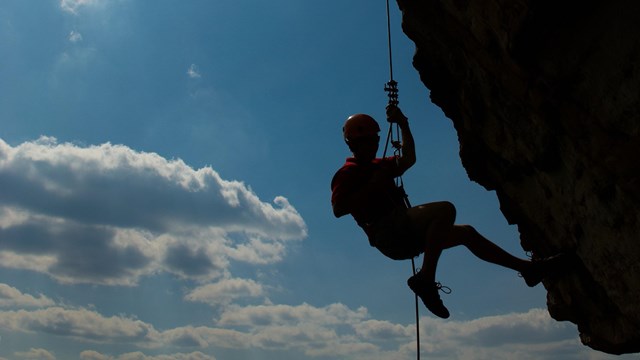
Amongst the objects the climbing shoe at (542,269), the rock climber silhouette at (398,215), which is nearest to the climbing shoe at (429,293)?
the rock climber silhouette at (398,215)

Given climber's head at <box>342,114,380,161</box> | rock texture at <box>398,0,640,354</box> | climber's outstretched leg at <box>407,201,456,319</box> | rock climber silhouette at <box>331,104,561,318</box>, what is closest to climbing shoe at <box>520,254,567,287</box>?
rock climber silhouette at <box>331,104,561,318</box>

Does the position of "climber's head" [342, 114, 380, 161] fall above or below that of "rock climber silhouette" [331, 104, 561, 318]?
above

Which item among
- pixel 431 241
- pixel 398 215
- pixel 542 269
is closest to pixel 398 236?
pixel 398 215

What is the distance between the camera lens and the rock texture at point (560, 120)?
500 centimetres

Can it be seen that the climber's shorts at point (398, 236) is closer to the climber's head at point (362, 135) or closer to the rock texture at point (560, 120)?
the climber's head at point (362, 135)

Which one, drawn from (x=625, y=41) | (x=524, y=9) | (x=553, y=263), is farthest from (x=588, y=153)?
(x=553, y=263)

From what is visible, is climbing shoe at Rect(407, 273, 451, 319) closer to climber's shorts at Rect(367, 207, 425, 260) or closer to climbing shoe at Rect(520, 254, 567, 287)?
climber's shorts at Rect(367, 207, 425, 260)

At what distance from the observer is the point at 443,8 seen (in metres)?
6.41

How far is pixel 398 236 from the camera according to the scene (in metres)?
6.22

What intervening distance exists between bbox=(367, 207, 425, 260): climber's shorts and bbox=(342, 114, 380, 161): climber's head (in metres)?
0.76

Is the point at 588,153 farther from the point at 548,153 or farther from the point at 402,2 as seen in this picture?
the point at 402,2

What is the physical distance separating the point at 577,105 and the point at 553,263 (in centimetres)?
232

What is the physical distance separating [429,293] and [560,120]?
2164mm

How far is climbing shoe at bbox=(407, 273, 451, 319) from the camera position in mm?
5938
